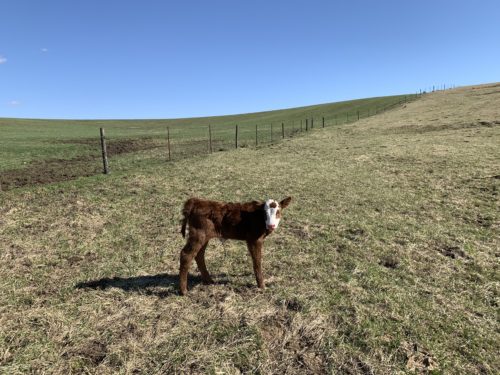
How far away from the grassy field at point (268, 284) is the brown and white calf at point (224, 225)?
23.7 inches

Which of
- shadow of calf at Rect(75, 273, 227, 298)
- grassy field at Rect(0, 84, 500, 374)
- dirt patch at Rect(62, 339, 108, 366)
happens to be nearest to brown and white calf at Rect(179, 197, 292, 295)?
shadow of calf at Rect(75, 273, 227, 298)

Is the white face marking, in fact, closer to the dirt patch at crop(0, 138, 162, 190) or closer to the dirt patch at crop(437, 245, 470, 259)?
the dirt patch at crop(437, 245, 470, 259)

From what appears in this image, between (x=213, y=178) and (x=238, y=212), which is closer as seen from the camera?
(x=238, y=212)

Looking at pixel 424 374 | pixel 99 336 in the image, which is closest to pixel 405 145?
pixel 424 374

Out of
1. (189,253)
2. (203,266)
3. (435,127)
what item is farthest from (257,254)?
(435,127)

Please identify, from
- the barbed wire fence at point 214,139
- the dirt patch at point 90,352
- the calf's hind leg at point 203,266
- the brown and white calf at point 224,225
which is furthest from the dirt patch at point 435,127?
the dirt patch at point 90,352

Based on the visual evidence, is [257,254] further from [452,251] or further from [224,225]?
[452,251]

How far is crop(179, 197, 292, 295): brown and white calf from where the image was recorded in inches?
232

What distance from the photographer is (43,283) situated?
253 inches

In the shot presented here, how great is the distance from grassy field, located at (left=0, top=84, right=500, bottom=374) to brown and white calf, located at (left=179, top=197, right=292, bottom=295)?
1.98 feet

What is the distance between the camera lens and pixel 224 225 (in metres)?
6.02

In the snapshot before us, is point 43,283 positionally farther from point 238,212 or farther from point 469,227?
point 469,227

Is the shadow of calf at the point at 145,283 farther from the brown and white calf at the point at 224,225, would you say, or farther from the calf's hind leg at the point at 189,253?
the calf's hind leg at the point at 189,253

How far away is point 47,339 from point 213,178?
10277 millimetres
